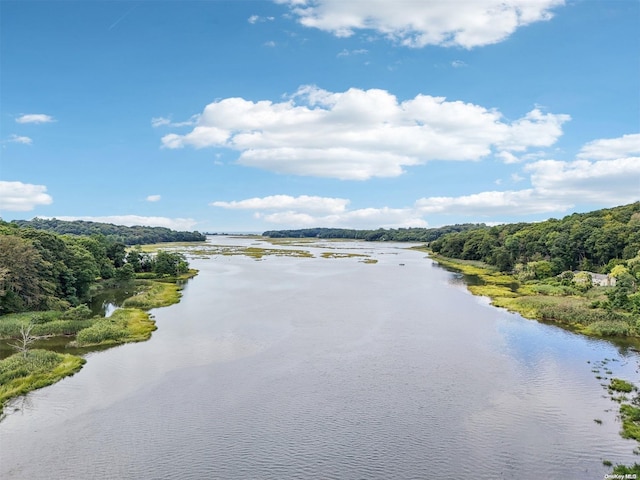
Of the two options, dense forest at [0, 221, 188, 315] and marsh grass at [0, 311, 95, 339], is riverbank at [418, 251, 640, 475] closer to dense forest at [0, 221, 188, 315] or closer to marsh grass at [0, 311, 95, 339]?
marsh grass at [0, 311, 95, 339]

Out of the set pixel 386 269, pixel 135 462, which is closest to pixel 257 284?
pixel 386 269

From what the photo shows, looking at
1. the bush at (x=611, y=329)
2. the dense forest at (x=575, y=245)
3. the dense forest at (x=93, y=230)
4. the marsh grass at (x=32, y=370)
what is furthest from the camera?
the dense forest at (x=93, y=230)

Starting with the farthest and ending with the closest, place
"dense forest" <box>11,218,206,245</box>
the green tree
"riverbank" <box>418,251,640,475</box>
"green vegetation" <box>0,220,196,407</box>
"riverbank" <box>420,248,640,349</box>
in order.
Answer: "dense forest" <box>11,218,206,245</box> → the green tree → "riverbank" <box>420,248,640,349</box> → "green vegetation" <box>0,220,196,407</box> → "riverbank" <box>418,251,640,475</box>

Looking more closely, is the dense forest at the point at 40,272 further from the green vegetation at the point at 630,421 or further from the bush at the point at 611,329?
the bush at the point at 611,329

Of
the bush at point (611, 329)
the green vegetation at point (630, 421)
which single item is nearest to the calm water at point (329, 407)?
the green vegetation at point (630, 421)

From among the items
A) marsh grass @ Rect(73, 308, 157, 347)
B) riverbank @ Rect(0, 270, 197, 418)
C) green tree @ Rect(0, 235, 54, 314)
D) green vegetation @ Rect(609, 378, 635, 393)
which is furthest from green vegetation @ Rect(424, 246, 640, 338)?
green tree @ Rect(0, 235, 54, 314)

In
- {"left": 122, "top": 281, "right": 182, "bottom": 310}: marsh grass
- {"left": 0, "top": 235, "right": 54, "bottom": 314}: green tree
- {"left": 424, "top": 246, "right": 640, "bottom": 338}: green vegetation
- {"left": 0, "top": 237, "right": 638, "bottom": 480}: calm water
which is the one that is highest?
{"left": 0, "top": 235, "right": 54, "bottom": 314}: green tree

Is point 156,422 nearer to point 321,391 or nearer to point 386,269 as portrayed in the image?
point 321,391
